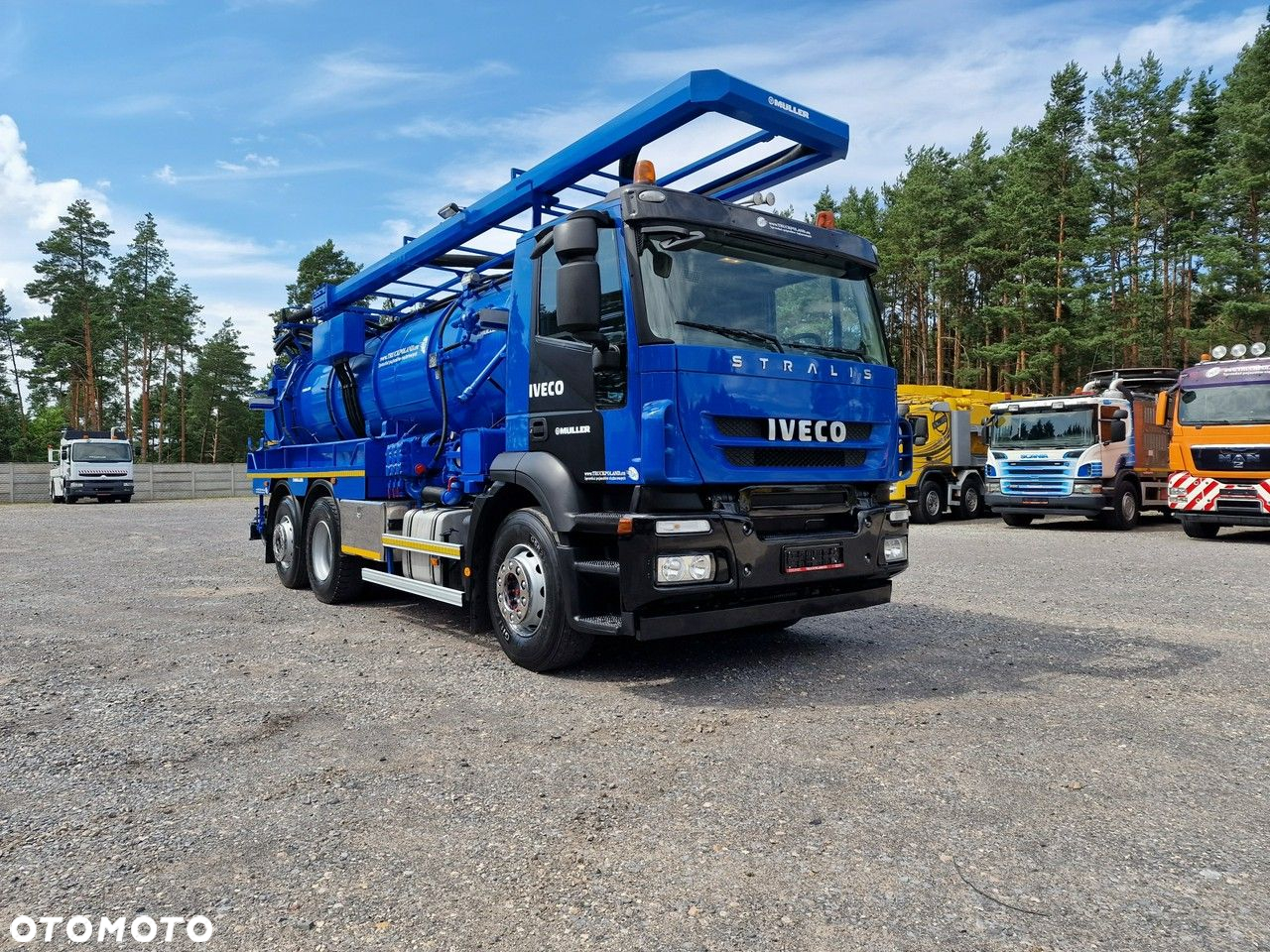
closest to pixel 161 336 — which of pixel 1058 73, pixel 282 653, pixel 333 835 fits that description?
pixel 1058 73

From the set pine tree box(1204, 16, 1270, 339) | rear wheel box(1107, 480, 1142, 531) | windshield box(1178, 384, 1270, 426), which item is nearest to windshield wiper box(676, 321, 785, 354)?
windshield box(1178, 384, 1270, 426)

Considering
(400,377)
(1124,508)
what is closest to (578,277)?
(400,377)

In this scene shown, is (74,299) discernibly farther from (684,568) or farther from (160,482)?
(684,568)

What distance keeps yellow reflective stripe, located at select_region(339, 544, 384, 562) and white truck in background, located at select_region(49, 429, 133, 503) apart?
101 ft

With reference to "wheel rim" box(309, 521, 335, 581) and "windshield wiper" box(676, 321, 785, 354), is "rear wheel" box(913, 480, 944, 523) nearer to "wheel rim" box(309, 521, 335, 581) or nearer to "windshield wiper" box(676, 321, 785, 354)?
"wheel rim" box(309, 521, 335, 581)

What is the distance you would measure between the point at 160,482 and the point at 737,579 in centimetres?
4143

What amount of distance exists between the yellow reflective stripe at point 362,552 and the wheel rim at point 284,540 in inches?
59.1

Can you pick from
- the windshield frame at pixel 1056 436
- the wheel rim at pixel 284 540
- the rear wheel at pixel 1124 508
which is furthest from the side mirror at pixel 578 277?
the rear wheel at pixel 1124 508

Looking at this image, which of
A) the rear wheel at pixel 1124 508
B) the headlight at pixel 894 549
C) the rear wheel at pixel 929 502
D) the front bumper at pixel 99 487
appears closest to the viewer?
the headlight at pixel 894 549

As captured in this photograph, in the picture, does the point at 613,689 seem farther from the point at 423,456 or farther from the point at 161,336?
the point at 161,336

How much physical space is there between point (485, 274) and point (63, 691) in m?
4.16

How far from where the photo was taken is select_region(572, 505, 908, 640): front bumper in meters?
4.82

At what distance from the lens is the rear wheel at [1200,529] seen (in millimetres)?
15393

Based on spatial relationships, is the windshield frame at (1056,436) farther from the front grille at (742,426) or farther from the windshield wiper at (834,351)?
the front grille at (742,426)
